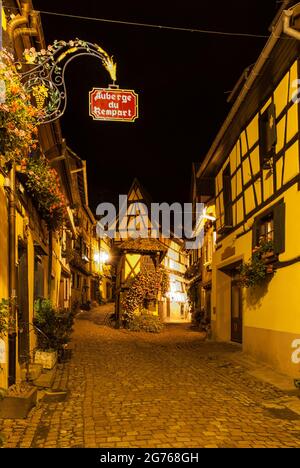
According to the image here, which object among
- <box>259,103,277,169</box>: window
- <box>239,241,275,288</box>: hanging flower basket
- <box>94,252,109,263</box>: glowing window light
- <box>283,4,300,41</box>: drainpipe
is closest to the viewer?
<box>283,4,300,41</box>: drainpipe

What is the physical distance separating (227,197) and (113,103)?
26.2ft

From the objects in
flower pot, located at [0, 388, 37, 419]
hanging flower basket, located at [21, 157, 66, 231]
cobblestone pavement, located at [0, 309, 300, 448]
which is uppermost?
hanging flower basket, located at [21, 157, 66, 231]

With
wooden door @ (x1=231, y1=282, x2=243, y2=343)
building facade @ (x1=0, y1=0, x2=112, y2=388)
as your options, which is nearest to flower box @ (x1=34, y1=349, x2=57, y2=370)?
building facade @ (x1=0, y1=0, x2=112, y2=388)

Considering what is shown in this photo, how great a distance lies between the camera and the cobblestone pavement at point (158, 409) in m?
5.25

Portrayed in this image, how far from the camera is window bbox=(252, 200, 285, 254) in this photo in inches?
374

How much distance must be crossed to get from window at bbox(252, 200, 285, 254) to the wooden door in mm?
3437

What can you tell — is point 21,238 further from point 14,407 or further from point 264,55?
point 264,55

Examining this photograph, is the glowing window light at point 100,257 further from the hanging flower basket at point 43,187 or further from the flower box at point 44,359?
the flower box at point 44,359

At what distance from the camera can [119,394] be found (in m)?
7.63

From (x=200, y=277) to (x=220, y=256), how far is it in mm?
9778

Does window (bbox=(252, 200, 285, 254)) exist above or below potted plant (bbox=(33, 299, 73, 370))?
above

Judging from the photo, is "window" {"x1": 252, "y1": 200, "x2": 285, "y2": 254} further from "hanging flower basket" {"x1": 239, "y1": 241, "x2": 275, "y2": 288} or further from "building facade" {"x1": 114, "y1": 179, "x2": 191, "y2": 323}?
"building facade" {"x1": 114, "y1": 179, "x2": 191, "y2": 323}

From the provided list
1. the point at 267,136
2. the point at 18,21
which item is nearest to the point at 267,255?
the point at 267,136

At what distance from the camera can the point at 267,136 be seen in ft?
36.9
